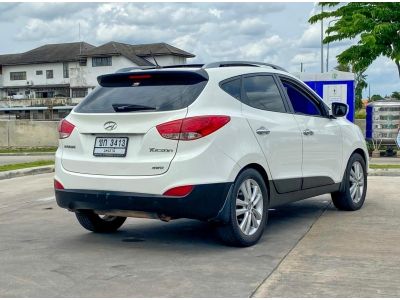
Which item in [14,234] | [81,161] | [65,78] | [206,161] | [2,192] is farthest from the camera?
[65,78]

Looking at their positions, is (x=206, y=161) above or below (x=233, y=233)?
above

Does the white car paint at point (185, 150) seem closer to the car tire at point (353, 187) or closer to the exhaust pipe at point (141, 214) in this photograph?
the exhaust pipe at point (141, 214)

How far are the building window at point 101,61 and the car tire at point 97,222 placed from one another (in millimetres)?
64431

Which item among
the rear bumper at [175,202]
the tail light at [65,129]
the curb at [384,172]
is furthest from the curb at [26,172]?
the rear bumper at [175,202]

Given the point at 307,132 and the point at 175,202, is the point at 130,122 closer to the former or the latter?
the point at 175,202

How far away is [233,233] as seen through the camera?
5.59m

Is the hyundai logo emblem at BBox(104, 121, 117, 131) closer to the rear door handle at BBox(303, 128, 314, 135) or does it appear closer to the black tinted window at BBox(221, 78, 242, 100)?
the black tinted window at BBox(221, 78, 242, 100)

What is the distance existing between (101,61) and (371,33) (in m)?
51.3

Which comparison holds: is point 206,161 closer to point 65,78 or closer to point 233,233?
point 233,233

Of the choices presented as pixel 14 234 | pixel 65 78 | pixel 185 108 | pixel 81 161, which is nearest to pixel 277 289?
pixel 185 108

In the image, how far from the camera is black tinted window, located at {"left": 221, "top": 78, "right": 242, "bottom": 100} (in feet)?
19.2

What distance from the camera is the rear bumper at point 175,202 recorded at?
5.28 m

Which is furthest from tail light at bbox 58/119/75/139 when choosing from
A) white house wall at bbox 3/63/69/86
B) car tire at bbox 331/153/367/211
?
white house wall at bbox 3/63/69/86

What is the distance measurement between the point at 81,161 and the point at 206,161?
1247 millimetres
